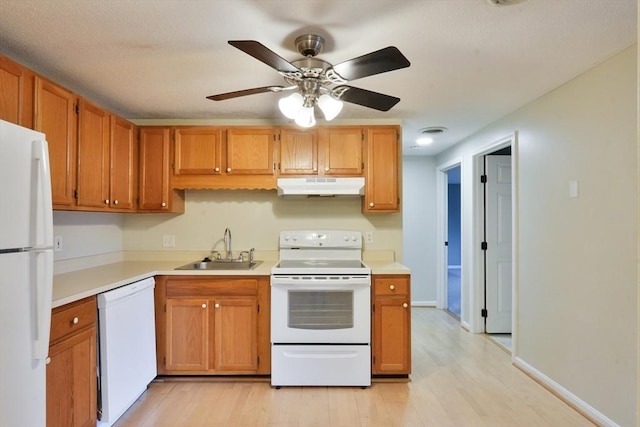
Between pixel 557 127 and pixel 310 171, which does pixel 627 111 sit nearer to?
pixel 557 127

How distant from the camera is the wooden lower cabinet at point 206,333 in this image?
8.79 ft

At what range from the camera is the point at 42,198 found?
4.71ft

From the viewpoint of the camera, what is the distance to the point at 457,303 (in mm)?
5223

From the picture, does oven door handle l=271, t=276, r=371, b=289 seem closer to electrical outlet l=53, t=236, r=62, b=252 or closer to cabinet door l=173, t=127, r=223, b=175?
cabinet door l=173, t=127, r=223, b=175

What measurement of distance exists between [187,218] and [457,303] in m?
4.12

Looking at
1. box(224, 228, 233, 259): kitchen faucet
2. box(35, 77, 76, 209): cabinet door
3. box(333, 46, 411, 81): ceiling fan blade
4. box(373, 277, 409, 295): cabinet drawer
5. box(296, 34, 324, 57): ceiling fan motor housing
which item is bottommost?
box(373, 277, 409, 295): cabinet drawer

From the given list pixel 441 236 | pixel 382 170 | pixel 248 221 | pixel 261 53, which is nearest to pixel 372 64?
pixel 261 53

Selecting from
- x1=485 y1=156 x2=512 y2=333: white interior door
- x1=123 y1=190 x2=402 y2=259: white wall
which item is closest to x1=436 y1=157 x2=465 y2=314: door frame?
x1=485 y1=156 x2=512 y2=333: white interior door

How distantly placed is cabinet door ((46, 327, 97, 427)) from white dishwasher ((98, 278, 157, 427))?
6cm

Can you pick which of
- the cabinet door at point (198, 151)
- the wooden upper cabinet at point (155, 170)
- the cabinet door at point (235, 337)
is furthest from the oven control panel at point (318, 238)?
the wooden upper cabinet at point (155, 170)

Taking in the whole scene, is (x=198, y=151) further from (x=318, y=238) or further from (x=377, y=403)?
(x=377, y=403)

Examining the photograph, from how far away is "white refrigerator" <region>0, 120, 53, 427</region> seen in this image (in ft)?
4.27

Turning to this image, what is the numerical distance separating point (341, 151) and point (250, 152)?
82cm

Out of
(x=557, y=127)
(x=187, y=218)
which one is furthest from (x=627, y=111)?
(x=187, y=218)
